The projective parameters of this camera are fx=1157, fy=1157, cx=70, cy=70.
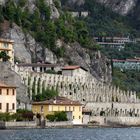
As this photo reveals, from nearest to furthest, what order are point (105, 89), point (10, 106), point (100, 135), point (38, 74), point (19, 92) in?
1. point (100, 135)
2. point (10, 106)
3. point (19, 92)
4. point (38, 74)
5. point (105, 89)

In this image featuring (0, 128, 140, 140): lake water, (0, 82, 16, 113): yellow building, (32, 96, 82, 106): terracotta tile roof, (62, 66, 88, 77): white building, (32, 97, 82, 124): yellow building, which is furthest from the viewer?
(62, 66, 88, 77): white building

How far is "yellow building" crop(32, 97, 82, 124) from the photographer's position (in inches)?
6447

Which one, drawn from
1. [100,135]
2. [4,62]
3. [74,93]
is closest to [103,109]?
[74,93]

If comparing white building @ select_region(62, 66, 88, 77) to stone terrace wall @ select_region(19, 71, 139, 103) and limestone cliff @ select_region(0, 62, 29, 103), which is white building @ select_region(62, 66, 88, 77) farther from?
limestone cliff @ select_region(0, 62, 29, 103)

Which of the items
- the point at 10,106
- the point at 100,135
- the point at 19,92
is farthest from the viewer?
the point at 19,92

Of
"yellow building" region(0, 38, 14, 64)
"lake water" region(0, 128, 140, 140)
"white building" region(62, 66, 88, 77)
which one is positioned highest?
"yellow building" region(0, 38, 14, 64)

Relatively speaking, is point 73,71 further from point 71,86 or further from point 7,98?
point 7,98

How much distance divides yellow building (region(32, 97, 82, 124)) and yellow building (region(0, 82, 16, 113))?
20.8ft

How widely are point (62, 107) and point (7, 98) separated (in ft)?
49.9

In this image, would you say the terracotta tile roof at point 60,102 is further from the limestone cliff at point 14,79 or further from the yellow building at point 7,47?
the yellow building at point 7,47

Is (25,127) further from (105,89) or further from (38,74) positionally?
(105,89)

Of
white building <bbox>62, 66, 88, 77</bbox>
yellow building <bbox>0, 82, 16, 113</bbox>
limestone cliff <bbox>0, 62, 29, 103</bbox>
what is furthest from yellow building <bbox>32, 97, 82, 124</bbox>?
white building <bbox>62, 66, 88, 77</bbox>

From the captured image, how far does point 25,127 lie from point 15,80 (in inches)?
914

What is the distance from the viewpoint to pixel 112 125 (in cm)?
17975
